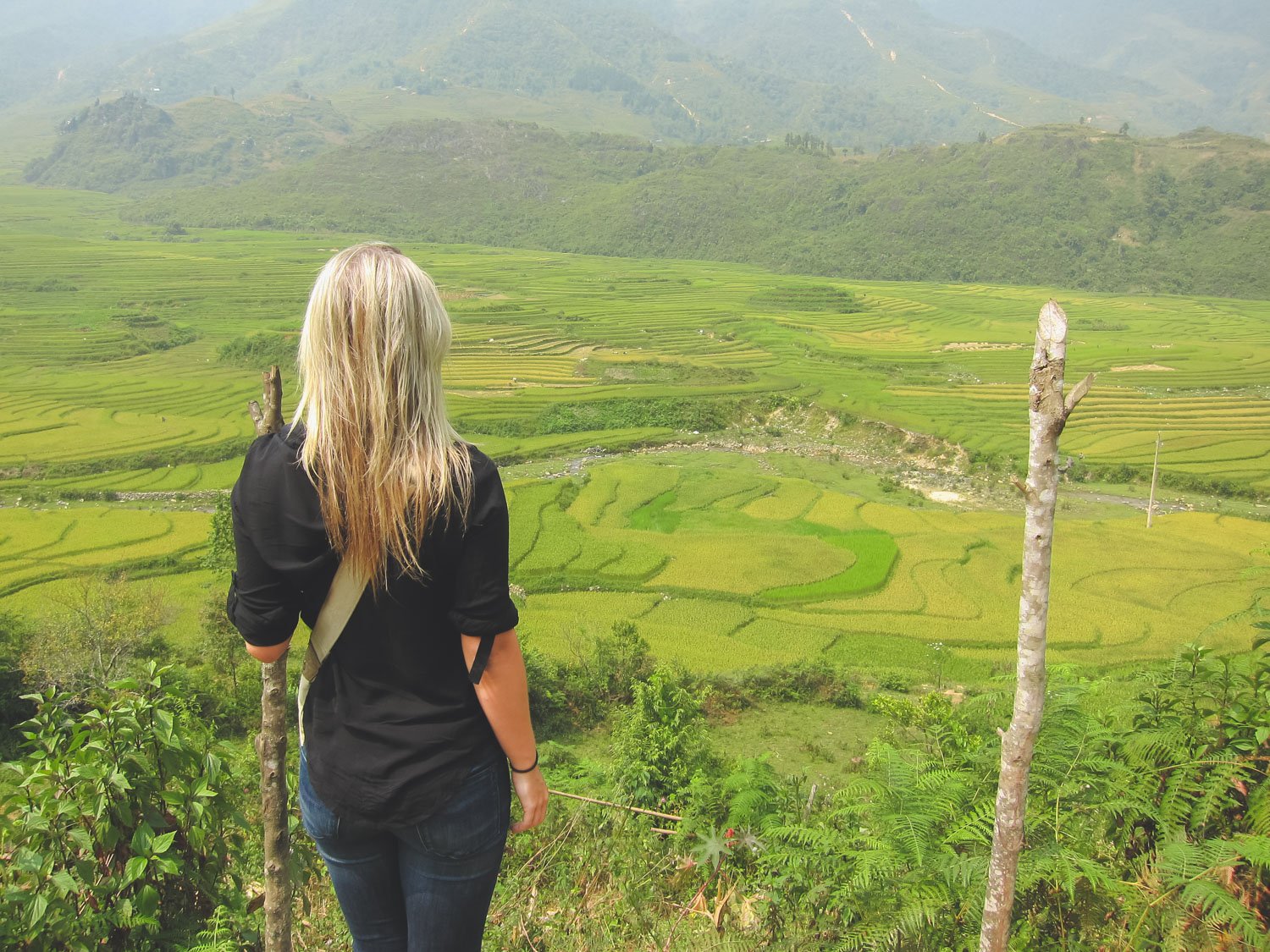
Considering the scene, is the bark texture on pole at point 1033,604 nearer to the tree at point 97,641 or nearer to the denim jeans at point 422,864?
the denim jeans at point 422,864

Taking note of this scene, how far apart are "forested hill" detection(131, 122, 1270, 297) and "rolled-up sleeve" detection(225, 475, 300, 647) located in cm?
10124

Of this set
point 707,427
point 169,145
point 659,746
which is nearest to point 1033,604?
point 659,746

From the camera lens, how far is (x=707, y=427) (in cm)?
4247

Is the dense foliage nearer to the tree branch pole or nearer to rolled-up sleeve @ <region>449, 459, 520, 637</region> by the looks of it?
the tree branch pole

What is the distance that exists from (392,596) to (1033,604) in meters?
1.61

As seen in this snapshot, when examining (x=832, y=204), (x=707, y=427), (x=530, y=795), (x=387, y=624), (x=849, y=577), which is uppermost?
(x=832, y=204)

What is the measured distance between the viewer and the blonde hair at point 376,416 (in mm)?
1952

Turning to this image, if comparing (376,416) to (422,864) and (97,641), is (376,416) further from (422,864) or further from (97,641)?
(97,641)

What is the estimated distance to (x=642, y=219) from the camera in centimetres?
11525

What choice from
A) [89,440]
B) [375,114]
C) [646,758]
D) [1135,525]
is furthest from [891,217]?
[375,114]

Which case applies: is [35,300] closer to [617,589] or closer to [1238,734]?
[617,589]

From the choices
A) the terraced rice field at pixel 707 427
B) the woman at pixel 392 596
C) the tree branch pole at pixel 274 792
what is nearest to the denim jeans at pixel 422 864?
the woman at pixel 392 596

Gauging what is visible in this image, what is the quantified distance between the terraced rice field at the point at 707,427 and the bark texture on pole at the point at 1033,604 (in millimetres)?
2029

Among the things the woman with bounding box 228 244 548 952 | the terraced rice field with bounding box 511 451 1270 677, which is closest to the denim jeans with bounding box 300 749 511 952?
the woman with bounding box 228 244 548 952
